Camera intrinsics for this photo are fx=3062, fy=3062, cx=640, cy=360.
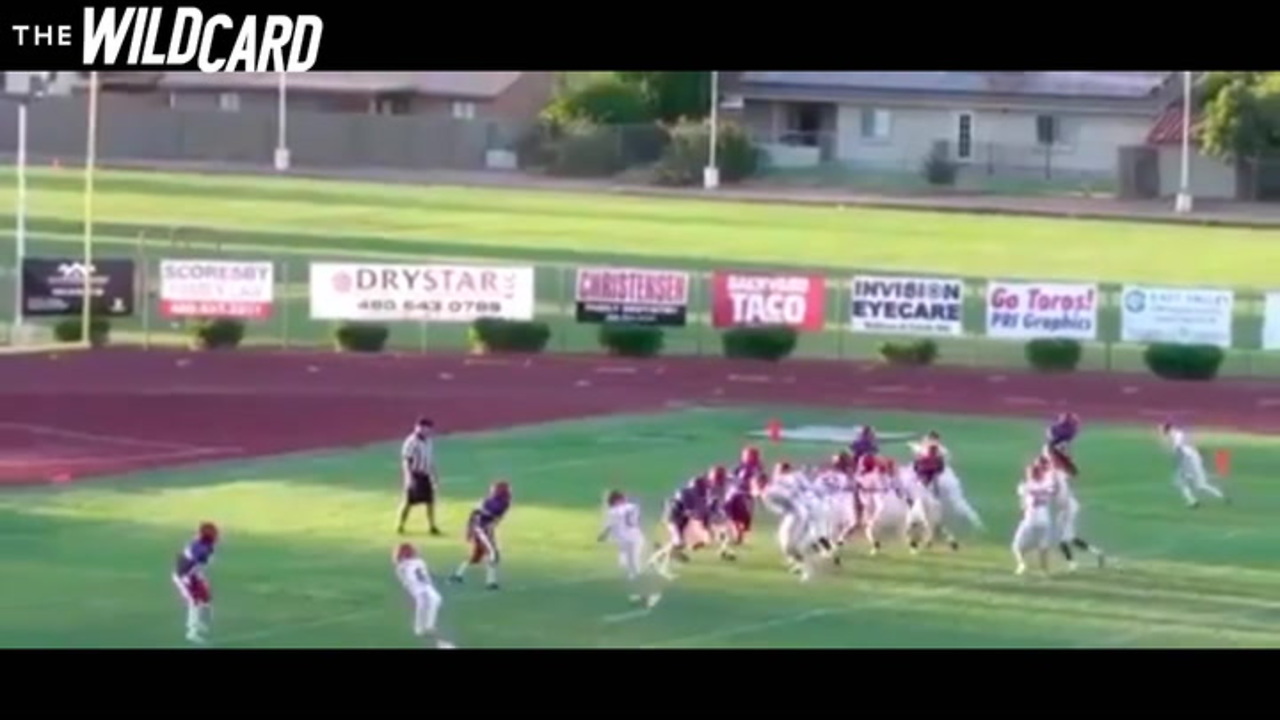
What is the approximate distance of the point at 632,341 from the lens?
59.7 metres

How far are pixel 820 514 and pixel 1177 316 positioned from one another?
26.5 meters

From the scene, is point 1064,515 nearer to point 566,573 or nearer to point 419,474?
point 566,573

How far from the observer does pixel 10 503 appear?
131 ft

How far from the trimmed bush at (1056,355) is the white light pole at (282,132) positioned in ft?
175

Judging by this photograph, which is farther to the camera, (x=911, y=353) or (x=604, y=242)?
(x=604, y=242)

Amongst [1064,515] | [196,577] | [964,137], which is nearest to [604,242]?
[964,137]

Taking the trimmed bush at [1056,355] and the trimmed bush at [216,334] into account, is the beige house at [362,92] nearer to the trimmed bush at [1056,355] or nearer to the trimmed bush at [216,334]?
the trimmed bush at [216,334]

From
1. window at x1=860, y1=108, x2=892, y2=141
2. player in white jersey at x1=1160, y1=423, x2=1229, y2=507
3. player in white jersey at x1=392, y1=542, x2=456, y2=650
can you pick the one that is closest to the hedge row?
player in white jersey at x1=1160, y1=423, x2=1229, y2=507

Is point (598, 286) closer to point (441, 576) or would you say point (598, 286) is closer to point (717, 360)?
point (717, 360)

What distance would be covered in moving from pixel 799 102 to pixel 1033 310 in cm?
5924

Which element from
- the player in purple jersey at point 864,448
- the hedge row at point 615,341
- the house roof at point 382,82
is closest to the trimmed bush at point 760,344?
the hedge row at point 615,341

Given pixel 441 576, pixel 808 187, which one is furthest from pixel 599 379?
pixel 808 187

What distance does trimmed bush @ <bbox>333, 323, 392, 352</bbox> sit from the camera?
59469 mm
